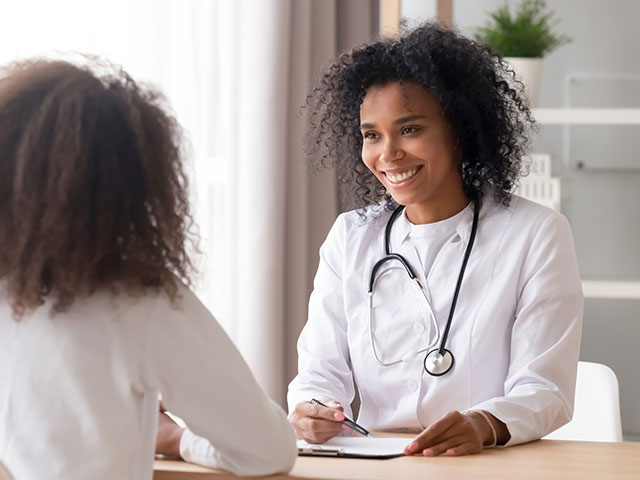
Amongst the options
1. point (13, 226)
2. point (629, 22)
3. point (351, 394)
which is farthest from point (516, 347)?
point (629, 22)

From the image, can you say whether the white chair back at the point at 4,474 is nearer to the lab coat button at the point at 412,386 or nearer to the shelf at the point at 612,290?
the lab coat button at the point at 412,386

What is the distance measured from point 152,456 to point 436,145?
96 cm

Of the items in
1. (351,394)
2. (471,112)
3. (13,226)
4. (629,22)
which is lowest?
(351,394)

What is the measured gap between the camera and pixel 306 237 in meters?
2.81

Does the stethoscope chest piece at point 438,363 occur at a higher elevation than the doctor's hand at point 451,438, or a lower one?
higher

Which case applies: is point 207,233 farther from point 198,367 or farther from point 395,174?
point 198,367

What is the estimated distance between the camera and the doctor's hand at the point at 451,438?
1.34m

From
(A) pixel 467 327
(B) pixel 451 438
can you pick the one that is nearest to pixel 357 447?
(B) pixel 451 438

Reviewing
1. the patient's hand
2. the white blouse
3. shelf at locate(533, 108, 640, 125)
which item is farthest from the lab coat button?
shelf at locate(533, 108, 640, 125)

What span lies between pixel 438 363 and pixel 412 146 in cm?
43

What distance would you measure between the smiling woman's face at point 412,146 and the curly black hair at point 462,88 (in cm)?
3

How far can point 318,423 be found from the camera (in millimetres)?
1536

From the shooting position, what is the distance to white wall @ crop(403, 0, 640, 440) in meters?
3.00

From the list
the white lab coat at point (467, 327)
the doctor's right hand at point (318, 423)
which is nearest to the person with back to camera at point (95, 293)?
the doctor's right hand at point (318, 423)
